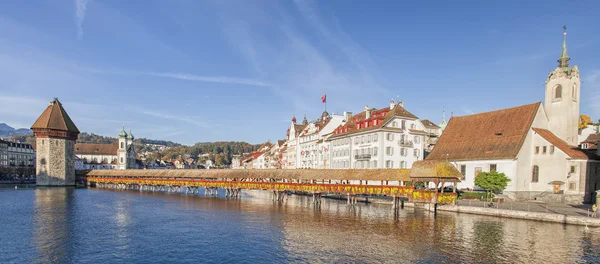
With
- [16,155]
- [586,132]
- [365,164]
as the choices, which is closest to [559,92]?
[586,132]

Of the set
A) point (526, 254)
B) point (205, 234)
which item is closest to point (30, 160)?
point (205, 234)

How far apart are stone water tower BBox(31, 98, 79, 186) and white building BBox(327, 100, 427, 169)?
64334mm

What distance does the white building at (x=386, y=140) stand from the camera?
61156 millimetres

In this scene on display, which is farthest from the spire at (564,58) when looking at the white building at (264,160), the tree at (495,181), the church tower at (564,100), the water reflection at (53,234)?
the white building at (264,160)

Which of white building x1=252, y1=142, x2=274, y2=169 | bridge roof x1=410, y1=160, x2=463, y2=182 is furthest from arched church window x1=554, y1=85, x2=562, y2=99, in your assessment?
white building x1=252, y1=142, x2=274, y2=169

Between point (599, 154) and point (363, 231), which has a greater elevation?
point (599, 154)

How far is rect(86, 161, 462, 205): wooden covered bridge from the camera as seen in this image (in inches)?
1602

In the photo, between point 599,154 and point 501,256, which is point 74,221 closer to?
point 501,256

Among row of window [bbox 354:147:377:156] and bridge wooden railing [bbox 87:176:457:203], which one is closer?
bridge wooden railing [bbox 87:176:457:203]

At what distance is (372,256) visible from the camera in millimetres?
23516

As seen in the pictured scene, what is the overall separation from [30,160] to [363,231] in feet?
500

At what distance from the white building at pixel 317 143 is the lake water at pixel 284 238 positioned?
1482 inches

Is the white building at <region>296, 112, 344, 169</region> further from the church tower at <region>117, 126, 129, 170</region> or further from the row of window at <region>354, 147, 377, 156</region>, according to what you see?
the church tower at <region>117, 126, 129, 170</region>

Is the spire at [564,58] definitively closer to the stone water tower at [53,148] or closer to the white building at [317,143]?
the white building at [317,143]
